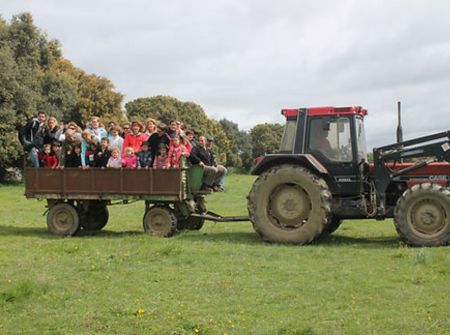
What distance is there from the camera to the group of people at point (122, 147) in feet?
44.3

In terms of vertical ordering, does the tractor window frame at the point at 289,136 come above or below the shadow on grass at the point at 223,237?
above

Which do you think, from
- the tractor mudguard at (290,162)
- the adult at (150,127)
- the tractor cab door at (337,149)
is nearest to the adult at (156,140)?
the adult at (150,127)

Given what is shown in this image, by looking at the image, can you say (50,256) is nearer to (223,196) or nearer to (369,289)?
(369,289)

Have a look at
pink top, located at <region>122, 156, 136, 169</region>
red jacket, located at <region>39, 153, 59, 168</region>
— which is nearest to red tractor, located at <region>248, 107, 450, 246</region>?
pink top, located at <region>122, 156, 136, 169</region>

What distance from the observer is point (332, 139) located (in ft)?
39.8

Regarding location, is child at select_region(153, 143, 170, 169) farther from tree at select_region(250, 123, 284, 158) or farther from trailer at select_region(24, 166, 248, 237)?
tree at select_region(250, 123, 284, 158)

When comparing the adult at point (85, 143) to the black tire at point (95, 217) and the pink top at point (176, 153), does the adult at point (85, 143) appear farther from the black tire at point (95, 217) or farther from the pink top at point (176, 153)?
the pink top at point (176, 153)

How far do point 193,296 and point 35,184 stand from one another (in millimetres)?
7627

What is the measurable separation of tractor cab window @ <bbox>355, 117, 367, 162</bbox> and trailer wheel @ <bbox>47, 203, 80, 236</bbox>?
21.4 ft

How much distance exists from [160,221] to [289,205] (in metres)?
2.99

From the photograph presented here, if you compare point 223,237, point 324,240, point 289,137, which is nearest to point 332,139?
point 289,137

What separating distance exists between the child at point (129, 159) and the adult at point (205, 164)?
1.32 m

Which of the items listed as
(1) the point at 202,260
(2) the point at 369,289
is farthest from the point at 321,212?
(2) the point at 369,289

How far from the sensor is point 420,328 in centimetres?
621
